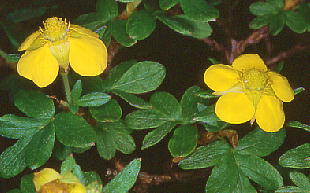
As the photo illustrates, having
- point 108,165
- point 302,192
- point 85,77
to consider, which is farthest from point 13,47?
point 302,192

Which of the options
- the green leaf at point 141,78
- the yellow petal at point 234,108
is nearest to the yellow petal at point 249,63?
the yellow petal at point 234,108

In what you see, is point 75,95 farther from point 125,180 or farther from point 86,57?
point 125,180

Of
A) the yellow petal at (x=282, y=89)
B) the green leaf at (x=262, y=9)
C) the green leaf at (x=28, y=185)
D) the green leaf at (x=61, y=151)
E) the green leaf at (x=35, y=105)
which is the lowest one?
the green leaf at (x=28, y=185)

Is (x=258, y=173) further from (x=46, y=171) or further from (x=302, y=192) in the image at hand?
(x=46, y=171)

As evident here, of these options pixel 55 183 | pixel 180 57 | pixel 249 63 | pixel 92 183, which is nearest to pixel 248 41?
pixel 180 57

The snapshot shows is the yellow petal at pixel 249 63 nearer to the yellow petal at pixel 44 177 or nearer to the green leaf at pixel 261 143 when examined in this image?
the green leaf at pixel 261 143

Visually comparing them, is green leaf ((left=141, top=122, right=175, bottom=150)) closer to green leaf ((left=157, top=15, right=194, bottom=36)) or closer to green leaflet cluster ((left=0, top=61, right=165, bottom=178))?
green leaflet cluster ((left=0, top=61, right=165, bottom=178))
